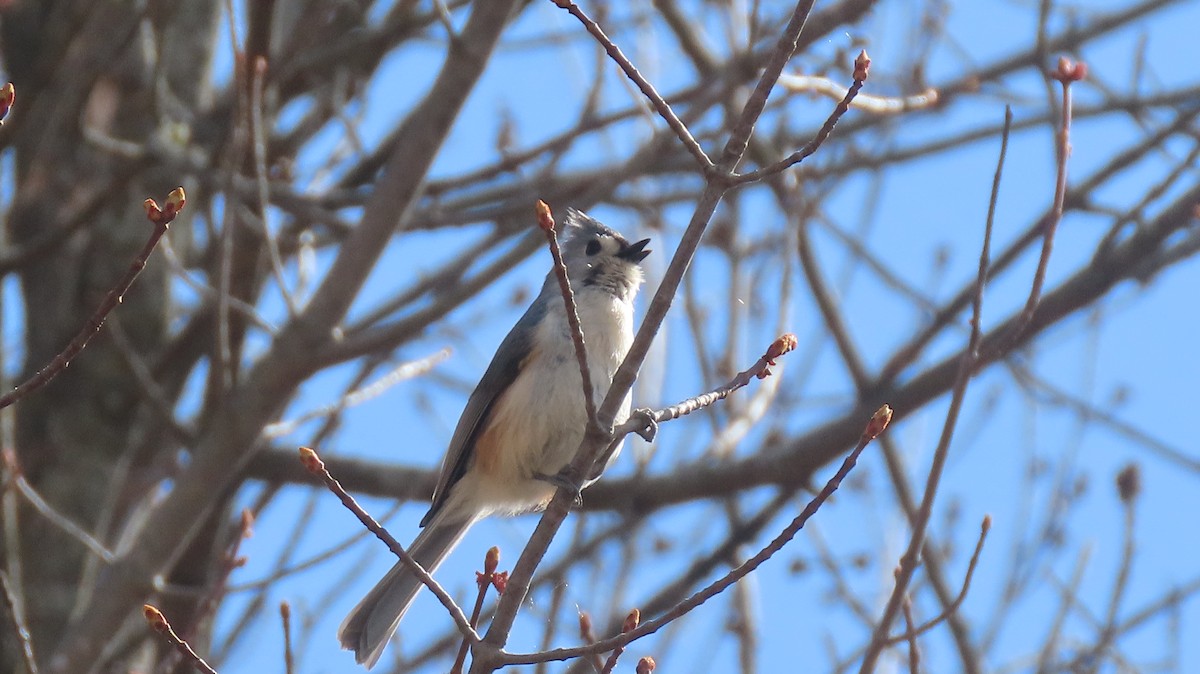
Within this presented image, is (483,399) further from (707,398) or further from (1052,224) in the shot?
(1052,224)

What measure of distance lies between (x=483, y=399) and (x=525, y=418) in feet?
0.80

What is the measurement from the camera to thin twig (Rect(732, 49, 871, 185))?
2254 mm

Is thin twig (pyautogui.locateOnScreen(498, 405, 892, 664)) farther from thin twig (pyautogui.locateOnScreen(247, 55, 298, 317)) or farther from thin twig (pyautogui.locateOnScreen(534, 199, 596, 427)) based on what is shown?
thin twig (pyautogui.locateOnScreen(247, 55, 298, 317))

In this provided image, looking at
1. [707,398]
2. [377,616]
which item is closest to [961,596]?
[707,398]

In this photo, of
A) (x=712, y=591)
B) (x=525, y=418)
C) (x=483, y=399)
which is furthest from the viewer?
(x=483, y=399)

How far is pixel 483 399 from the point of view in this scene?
381cm

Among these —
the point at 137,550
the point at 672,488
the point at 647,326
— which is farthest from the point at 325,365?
the point at 647,326

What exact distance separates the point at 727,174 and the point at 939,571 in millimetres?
2703

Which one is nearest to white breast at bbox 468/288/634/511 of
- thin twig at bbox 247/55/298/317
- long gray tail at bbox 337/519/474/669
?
long gray tail at bbox 337/519/474/669

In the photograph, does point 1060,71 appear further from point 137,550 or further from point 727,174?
point 137,550

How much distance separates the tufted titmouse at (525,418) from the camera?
3.54m

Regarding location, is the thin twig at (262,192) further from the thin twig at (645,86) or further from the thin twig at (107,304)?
the thin twig at (107,304)

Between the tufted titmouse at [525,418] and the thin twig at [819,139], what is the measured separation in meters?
1.20

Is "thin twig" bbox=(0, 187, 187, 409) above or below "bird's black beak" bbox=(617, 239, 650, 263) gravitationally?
below
